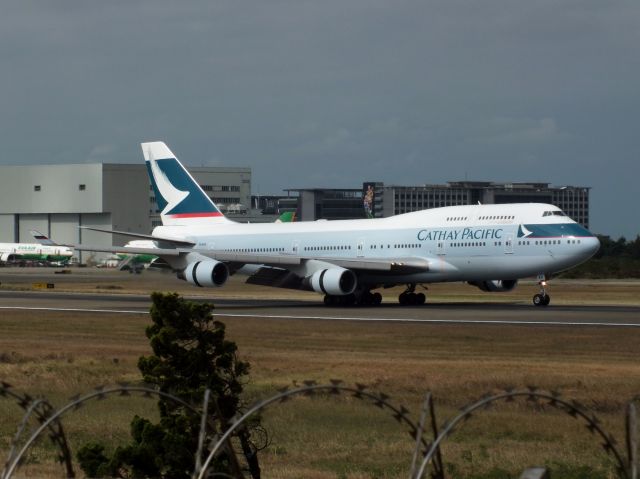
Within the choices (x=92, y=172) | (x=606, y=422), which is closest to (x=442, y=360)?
(x=606, y=422)

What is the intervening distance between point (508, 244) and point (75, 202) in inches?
4432

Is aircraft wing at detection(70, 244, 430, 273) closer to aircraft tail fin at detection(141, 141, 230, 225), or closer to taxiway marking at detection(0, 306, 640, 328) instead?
taxiway marking at detection(0, 306, 640, 328)

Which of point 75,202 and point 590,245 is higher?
point 75,202

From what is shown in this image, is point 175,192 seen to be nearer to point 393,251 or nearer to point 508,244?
point 393,251

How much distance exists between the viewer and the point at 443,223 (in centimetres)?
5144

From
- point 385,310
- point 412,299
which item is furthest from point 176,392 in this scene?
point 412,299

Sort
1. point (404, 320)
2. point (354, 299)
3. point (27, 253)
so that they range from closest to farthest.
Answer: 1. point (404, 320)
2. point (354, 299)
3. point (27, 253)

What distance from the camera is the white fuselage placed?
48594mm

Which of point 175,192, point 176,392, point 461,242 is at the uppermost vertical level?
point 175,192

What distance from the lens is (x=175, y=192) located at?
208ft

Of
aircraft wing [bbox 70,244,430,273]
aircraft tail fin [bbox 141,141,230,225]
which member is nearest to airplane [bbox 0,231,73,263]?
aircraft tail fin [bbox 141,141,230,225]

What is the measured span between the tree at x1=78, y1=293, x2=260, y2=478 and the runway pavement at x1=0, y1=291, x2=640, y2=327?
25.0 m

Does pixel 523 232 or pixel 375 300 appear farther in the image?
pixel 375 300

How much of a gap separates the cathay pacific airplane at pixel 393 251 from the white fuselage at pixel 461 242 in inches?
1.6
